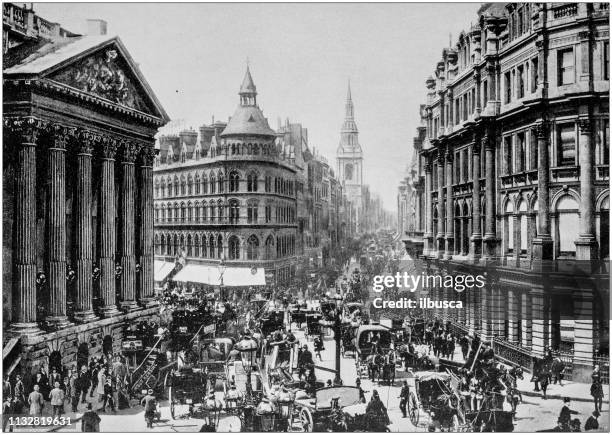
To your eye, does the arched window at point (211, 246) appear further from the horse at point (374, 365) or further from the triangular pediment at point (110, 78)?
the horse at point (374, 365)

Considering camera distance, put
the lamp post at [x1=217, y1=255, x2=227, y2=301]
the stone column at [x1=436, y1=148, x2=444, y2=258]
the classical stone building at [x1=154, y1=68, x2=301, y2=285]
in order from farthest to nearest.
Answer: the lamp post at [x1=217, y1=255, x2=227, y2=301]
the classical stone building at [x1=154, y1=68, x2=301, y2=285]
the stone column at [x1=436, y1=148, x2=444, y2=258]

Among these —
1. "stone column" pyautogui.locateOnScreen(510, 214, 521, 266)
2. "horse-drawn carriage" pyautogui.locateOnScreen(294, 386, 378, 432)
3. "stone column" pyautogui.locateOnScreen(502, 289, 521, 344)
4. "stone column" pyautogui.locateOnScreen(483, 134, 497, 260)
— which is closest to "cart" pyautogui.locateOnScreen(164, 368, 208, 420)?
"horse-drawn carriage" pyautogui.locateOnScreen(294, 386, 378, 432)

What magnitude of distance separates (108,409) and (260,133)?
35.6 ft

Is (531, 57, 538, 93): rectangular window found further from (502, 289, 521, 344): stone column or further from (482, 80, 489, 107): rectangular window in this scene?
(502, 289, 521, 344): stone column

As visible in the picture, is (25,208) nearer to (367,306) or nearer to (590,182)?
(367,306)

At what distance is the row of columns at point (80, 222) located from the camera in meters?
16.3

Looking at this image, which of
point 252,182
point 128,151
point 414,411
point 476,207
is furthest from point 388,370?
point 128,151

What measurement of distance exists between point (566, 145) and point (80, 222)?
14.7m

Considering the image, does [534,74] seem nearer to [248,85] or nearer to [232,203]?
[248,85]

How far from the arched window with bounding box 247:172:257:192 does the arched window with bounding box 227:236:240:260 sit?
2146mm

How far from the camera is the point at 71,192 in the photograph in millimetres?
18703

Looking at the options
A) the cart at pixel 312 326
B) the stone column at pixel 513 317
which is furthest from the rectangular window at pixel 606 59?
the cart at pixel 312 326

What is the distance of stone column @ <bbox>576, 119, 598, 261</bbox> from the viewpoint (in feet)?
52.9

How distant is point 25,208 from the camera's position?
1630cm
